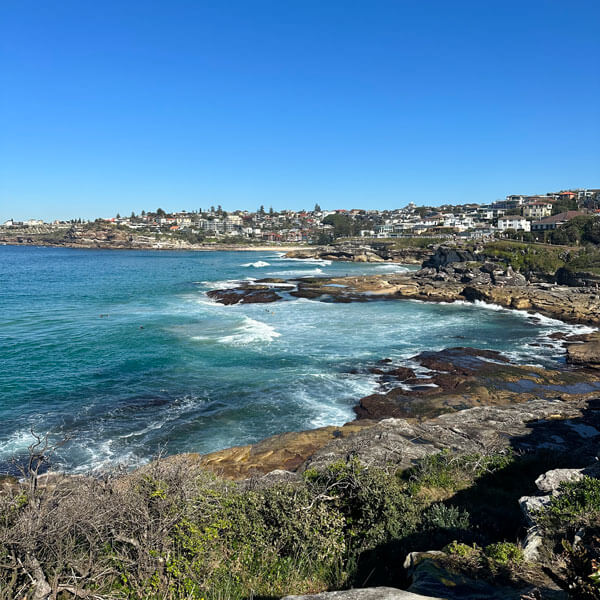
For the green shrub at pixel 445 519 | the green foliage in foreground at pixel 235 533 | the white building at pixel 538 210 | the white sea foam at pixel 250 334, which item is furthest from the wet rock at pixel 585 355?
the white building at pixel 538 210

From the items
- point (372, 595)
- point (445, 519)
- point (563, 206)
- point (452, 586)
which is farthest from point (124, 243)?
point (372, 595)

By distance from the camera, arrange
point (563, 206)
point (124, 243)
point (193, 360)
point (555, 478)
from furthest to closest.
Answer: point (124, 243) < point (563, 206) < point (193, 360) < point (555, 478)

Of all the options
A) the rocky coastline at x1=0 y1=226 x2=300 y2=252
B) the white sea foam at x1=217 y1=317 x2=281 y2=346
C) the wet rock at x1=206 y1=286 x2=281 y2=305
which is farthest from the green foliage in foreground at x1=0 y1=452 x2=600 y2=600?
the rocky coastline at x1=0 y1=226 x2=300 y2=252

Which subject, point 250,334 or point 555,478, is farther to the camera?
point 250,334

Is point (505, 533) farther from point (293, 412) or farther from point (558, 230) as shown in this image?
point (558, 230)

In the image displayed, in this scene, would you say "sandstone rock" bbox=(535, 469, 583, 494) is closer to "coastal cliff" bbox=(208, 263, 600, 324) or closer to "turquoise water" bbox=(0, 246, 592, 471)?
"turquoise water" bbox=(0, 246, 592, 471)

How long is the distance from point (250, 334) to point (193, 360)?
7.79 metres

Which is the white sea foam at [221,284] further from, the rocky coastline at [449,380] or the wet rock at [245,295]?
the rocky coastline at [449,380]

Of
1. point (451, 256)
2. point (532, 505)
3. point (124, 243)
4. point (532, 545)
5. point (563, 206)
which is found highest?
point (563, 206)

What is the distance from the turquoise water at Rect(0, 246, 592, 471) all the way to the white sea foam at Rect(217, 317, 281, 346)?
18 centimetres

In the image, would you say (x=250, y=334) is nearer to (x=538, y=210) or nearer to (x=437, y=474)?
(x=437, y=474)

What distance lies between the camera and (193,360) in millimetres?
27953

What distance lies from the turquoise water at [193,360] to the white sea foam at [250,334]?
18 centimetres

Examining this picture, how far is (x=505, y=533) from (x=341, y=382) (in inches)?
650
